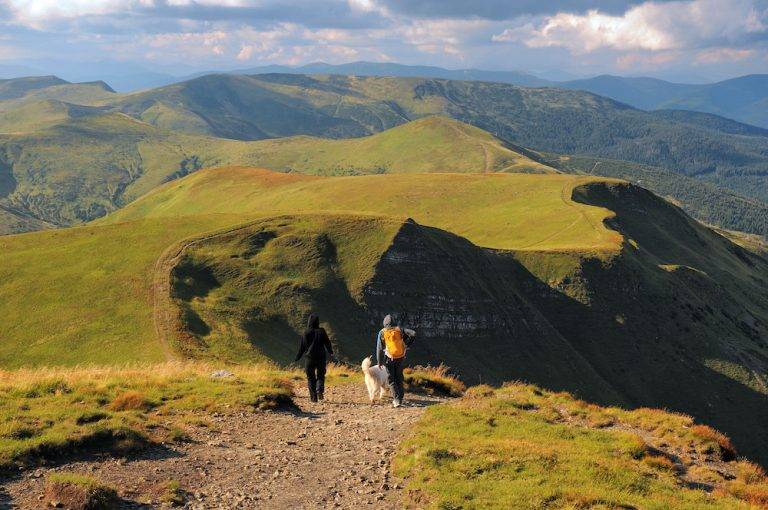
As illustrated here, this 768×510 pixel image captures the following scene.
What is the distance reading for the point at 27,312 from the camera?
61188 mm

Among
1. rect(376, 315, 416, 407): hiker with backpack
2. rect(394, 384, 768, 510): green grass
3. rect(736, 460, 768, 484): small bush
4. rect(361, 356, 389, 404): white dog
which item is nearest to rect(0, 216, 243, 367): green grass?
rect(361, 356, 389, 404): white dog

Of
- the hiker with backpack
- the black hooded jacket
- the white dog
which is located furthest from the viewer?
the white dog

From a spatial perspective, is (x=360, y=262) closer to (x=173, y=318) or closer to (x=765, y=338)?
(x=173, y=318)

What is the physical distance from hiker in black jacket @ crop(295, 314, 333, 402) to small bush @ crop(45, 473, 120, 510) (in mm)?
11037

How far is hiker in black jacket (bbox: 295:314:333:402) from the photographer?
24891 mm

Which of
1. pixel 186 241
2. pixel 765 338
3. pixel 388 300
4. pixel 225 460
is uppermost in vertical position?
pixel 225 460

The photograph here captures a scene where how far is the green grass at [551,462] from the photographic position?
15.1m

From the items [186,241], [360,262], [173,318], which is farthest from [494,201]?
[173,318]

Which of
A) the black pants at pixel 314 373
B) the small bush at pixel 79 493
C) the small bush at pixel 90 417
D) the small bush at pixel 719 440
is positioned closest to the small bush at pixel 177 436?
the small bush at pixel 90 417

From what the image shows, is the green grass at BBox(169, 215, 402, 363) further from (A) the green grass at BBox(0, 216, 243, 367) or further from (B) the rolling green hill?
(A) the green grass at BBox(0, 216, 243, 367)

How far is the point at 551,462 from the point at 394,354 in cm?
825

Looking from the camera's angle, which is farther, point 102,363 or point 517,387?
point 102,363

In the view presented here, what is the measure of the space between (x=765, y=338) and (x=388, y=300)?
90.2 m

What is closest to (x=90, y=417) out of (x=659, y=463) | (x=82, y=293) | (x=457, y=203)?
(x=659, y=463)
